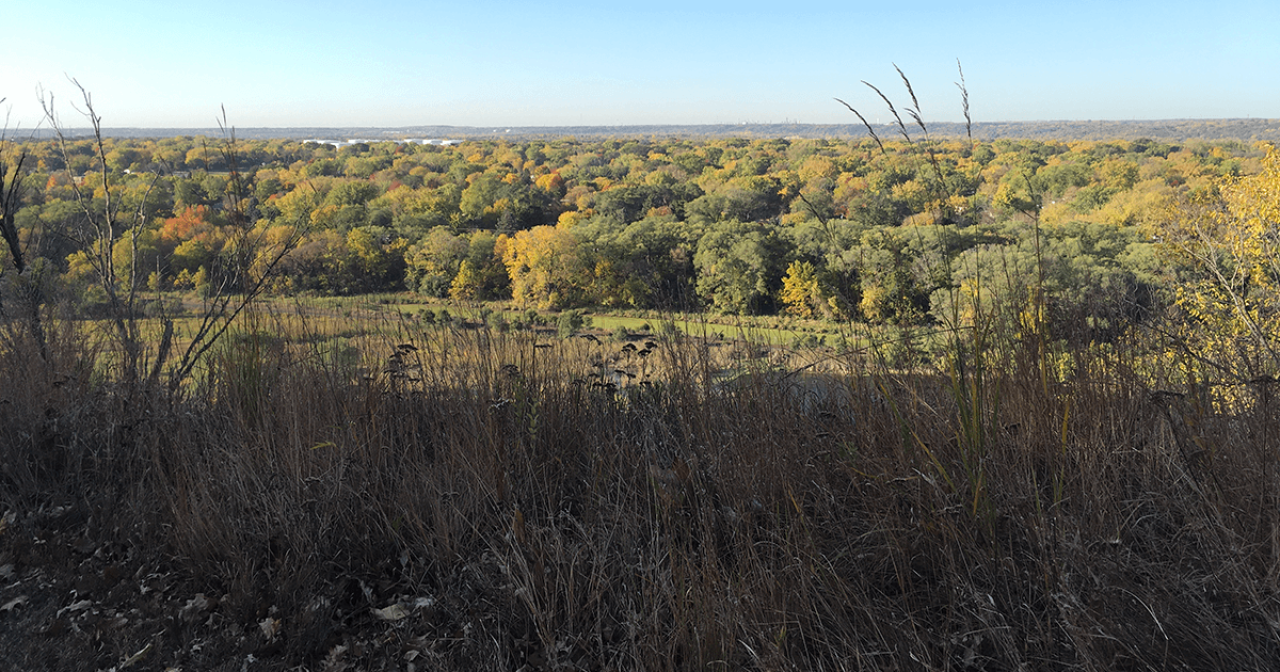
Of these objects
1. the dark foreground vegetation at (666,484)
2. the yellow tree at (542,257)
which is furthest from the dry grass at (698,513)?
the yellow tree at (542,257)

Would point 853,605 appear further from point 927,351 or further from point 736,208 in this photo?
point 736,208

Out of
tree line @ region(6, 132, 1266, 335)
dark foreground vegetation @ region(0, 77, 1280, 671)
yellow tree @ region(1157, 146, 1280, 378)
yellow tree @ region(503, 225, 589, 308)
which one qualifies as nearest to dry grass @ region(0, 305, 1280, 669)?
dark foreground vegetation @ region(0, 77, 1280, 671)

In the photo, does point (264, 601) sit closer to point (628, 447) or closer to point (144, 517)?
point (144, 517)

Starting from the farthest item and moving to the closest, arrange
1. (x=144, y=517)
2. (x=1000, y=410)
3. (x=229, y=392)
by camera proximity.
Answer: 1. (x=229, y=392)
2. (x=144, y=517)
3. (x=1000, y=410)

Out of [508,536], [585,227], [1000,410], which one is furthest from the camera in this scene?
[585,227]

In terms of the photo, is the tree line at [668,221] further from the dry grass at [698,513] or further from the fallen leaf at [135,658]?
the fallen leaf at [135,658]

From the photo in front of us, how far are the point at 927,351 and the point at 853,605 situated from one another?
1.23 metres

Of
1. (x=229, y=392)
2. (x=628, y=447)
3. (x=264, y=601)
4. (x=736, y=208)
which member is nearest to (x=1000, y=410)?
(x=628, y=447)

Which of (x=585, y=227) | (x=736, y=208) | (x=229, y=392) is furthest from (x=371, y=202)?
(x=229, y=392)

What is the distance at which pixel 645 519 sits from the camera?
214cm

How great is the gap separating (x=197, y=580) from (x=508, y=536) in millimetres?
1158

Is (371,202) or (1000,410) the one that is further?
(371,202)

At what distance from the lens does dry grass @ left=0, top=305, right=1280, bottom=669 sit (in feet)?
5.23

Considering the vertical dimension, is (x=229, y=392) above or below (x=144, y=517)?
above
